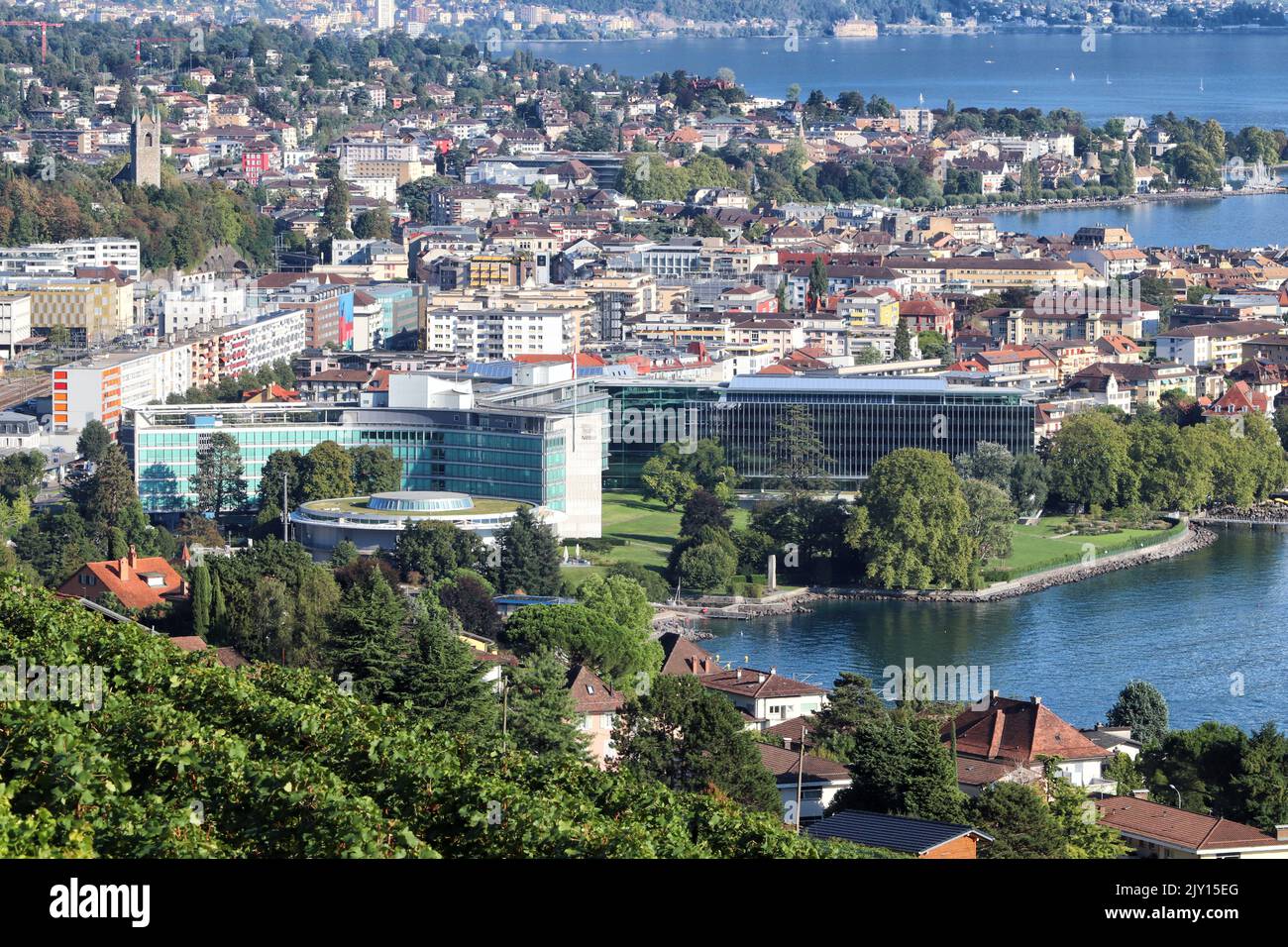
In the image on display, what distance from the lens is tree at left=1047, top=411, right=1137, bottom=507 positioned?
15.9 m

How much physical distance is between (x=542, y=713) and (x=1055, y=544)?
23.9 feet

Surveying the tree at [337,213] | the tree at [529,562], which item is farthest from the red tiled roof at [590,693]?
the tree at [337,213]

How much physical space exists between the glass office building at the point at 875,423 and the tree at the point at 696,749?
834 cm

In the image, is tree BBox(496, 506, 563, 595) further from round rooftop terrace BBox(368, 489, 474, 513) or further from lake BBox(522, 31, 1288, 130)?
lake BBox(522, 31, 1288, 130)

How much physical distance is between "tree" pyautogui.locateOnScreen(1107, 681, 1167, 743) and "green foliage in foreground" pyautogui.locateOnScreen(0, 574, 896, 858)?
3.91 meters

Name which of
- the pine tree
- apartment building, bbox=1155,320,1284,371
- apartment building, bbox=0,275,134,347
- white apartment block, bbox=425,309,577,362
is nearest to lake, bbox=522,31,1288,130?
apartment building, bbox=1155,320,1284,371

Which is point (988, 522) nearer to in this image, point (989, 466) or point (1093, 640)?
point (989, 466)

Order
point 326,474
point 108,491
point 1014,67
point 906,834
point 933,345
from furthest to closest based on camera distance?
point 1014,67
point 933,345
point 326,474
point 108,491
point 906,834

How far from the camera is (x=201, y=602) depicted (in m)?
10.4

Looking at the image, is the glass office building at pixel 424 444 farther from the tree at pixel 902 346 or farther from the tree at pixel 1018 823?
the tree at pixel 1018 823

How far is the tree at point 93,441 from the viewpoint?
16281mm

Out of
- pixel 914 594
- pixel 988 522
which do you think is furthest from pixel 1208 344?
pixel 914 594

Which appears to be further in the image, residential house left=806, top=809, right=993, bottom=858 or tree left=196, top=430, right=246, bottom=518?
tree left=196, top=430, right=246, bottom=518

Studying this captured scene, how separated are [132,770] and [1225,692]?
644 cm
